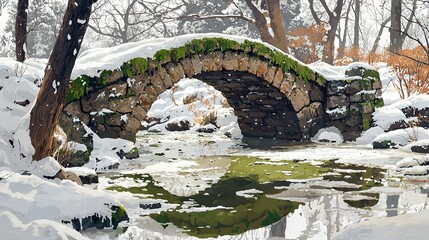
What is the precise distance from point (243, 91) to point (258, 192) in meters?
6.59

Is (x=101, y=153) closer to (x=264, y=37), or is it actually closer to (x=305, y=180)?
(x=305, y=180)

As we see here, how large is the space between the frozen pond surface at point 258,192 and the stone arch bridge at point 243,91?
976 mm

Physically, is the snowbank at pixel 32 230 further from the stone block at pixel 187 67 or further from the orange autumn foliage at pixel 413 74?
the orange autumn foliage at pixel 413 74

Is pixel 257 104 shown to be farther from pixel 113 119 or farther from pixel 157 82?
pixel 113 119

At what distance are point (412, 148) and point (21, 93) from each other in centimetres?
615

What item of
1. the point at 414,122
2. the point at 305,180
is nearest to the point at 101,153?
the point at 305,180

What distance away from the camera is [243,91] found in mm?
12219

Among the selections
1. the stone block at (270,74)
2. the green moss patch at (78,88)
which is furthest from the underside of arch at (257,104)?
the green moss patch at (78,88)

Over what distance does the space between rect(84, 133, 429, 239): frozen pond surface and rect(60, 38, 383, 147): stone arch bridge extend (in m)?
0.98

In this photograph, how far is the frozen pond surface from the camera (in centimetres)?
431

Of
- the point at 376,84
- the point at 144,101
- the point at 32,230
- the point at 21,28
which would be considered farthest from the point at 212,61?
A: the point at 32,230

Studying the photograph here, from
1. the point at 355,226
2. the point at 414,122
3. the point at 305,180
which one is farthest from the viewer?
the point at 414,122

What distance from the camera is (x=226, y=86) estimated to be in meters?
12.1

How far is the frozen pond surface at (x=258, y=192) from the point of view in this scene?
14.1ft
